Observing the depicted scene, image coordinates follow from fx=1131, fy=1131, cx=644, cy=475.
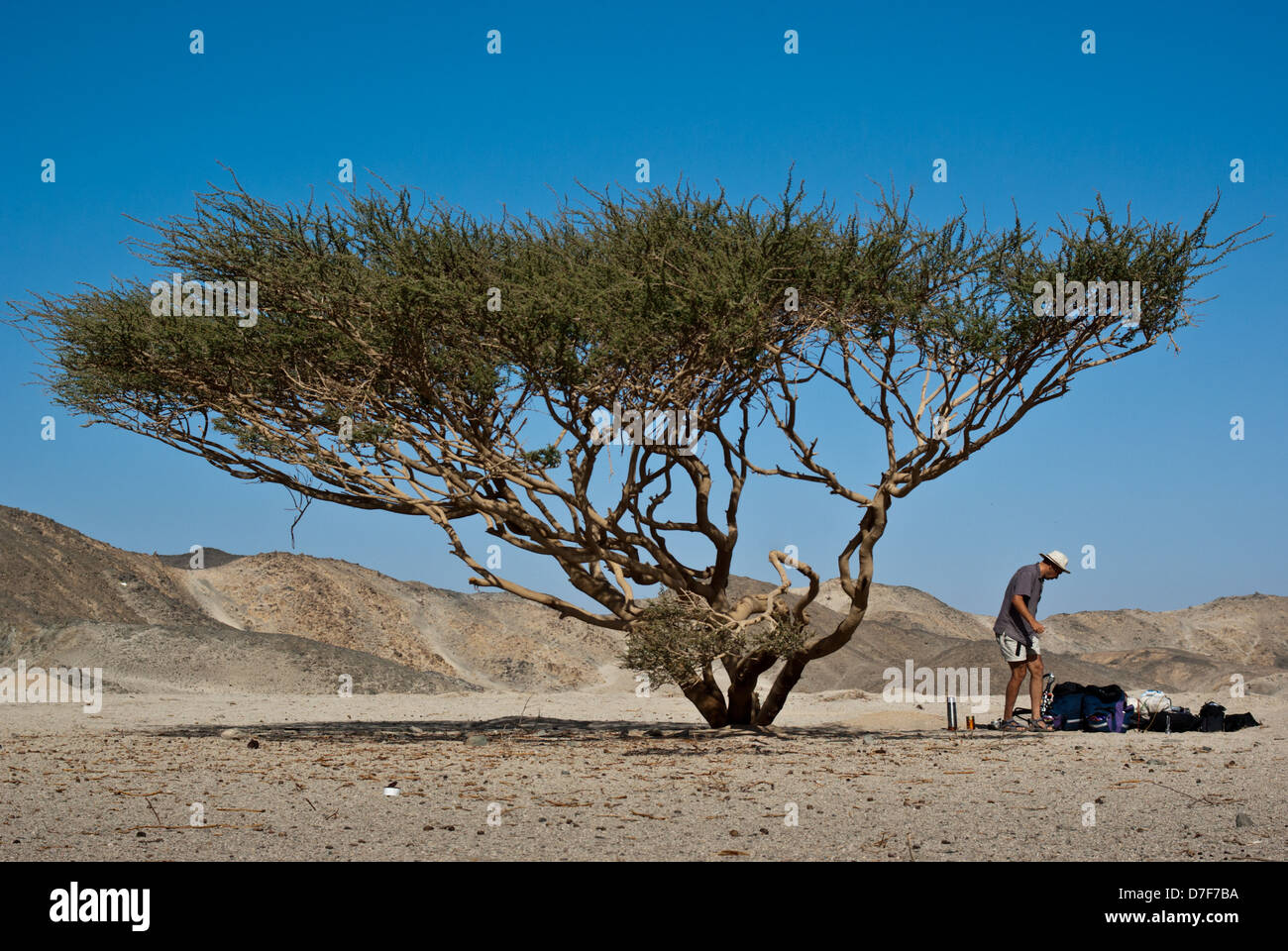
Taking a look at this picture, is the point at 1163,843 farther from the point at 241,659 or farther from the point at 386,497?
the point at 241,659

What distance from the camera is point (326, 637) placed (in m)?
32.8

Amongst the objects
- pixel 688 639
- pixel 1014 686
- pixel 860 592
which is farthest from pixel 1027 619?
pixel 688 639

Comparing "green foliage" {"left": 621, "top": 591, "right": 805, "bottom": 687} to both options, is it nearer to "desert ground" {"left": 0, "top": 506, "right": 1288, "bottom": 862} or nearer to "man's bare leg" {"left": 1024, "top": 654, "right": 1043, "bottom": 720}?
"desert ground" {"left": 0, "top": 506, "right": 1288, "bottom": 862}

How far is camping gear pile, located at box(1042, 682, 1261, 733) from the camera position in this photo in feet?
36.7

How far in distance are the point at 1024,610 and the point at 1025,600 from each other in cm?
15

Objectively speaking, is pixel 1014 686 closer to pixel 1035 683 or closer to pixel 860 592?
pixel 1035 683

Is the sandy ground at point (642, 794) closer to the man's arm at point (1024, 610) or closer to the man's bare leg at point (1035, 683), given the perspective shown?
the man's bare leg at point (1035, 683)

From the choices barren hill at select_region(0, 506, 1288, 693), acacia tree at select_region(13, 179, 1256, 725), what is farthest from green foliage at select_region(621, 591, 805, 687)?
barren hill at select_region(0, 506, 1288, 693)

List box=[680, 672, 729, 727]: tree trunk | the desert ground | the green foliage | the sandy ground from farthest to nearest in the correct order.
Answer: box=[680, 672, 729, 727]: tree trunk
the green foliage
the desert ground
the sandy ground

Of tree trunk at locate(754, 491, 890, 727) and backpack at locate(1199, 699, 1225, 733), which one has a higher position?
tree trunk at locate(754, 491, 890, 727)

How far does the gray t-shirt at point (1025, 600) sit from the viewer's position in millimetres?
11062

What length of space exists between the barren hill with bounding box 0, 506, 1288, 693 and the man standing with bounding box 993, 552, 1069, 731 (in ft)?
41.3

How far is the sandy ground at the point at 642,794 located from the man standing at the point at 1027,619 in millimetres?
745
